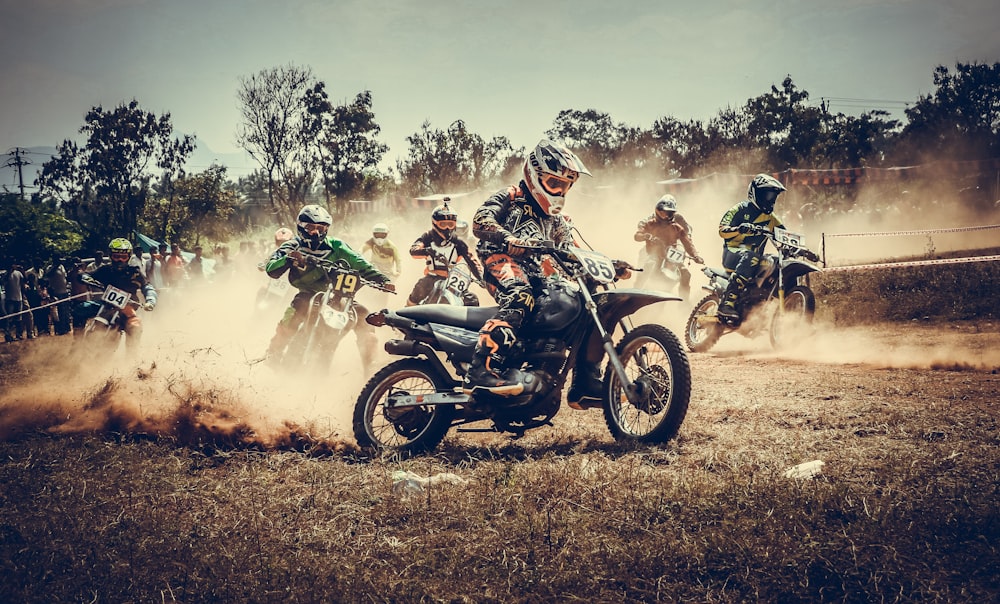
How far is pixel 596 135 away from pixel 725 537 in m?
42.0

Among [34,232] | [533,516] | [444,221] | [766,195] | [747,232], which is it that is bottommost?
[533,516]

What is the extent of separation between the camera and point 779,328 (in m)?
10.3

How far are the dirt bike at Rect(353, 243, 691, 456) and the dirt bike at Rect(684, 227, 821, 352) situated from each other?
545 cm

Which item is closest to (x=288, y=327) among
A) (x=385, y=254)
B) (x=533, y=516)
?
(x=533, y=516)

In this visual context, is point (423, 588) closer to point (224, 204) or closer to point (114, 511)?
point (114, 511)

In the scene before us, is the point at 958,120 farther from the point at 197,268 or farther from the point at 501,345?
the point at 501,345

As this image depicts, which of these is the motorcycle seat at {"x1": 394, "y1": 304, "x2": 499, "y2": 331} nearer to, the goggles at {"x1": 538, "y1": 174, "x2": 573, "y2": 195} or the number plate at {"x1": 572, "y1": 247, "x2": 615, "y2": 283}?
the number plate at {"x1": 572, "y1": 247, "x2": 615, "y2": 283}

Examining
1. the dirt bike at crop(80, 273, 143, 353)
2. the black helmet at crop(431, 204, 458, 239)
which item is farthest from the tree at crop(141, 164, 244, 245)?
the black helmet at crop(431, 204, 458, 239)

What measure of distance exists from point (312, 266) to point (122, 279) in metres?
4.01

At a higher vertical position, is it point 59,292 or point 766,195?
point 766,195

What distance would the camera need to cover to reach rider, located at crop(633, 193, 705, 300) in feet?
43.7

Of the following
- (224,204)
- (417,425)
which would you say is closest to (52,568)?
(417,425)

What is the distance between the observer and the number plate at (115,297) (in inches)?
406

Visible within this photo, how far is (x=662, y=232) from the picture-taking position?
13469 mm
